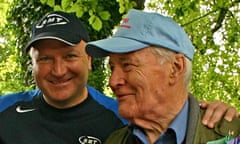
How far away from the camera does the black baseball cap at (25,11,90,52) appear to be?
427 centimetres

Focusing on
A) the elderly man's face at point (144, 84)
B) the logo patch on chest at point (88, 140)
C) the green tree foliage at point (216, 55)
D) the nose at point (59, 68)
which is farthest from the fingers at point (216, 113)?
the green tree foliage at point (216, 55)

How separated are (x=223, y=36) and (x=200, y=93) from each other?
1532mm

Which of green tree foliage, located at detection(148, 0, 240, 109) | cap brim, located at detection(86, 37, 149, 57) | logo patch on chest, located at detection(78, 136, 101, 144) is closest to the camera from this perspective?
cap brim, located at detection(86, 37, 149, 57)

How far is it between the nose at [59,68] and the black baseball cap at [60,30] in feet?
0.50

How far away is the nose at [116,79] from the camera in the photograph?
3389 mm

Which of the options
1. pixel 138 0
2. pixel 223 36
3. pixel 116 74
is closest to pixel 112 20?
pixel 138 0

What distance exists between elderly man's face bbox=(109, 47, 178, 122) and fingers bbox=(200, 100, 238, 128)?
250mm

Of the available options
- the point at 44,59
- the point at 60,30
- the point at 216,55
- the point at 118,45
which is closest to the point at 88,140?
the point at 44,59

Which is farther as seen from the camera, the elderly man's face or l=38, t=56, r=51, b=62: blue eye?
l=38, t=56, r=51, b=62: blue eye

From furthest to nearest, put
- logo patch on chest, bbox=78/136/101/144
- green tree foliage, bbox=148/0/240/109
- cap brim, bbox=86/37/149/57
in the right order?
green tree foliage, bbox=148/0/240/109
logo patch on chest, bbox=78/136/101/144
cap brim, bbox=86/37/149/57

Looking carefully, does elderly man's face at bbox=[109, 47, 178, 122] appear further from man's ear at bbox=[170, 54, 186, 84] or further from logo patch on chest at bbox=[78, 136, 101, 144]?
logo patch on chest at bbox=[78, 136, 101, 144]

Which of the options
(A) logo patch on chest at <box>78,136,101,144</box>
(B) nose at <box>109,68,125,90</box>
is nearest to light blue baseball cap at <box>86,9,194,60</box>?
(B) nose at <box>109,68,125,90</box>

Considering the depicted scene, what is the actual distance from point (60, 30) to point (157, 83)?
4.00ft

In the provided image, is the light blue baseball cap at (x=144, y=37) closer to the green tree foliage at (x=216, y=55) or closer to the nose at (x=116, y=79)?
the nose at (x=116, y=79)
